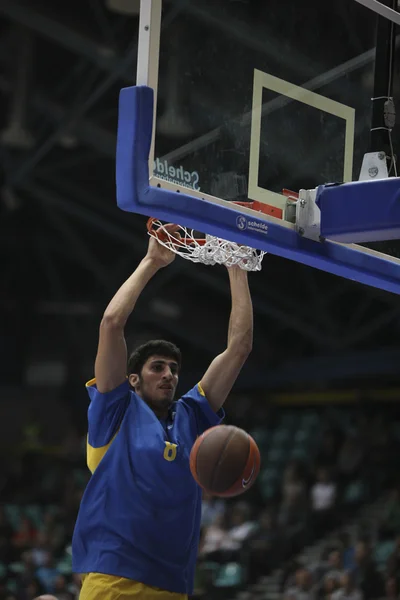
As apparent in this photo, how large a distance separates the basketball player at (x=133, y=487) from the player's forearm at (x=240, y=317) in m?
0.45

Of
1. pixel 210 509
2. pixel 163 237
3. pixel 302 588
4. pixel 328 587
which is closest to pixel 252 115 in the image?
pixel 163 237

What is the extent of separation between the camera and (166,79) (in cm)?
466

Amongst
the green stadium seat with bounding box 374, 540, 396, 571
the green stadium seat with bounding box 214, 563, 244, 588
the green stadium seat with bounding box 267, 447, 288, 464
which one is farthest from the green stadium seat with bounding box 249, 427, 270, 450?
the green stadium seat with bounding box 374, 540, 396, 571

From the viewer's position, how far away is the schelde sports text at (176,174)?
4.51 m

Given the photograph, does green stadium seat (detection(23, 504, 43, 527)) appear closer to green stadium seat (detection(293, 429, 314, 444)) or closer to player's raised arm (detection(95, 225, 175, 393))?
green stadium seat (detection(293, 429, 314, 444))

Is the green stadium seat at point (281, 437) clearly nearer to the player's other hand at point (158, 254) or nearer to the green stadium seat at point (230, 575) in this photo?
the green stadium seat at point (230, 575)

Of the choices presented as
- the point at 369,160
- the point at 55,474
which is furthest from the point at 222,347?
the point at 369,160

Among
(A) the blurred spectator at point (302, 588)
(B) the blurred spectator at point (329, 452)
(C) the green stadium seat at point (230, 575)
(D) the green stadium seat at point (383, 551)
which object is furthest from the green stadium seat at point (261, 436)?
(A) the blurred spectator at point (302, 588)

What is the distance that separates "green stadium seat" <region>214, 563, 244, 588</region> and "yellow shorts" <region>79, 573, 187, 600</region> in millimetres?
8431

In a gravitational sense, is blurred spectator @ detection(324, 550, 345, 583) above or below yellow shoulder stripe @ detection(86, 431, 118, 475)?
below

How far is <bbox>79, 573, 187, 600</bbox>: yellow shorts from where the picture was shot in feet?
16.2

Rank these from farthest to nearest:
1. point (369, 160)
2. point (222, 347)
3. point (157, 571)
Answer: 1. point (222, 347)
2. point (369, 160)
3. point (157, 571)

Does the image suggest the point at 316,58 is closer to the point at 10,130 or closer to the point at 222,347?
the point at 10,130

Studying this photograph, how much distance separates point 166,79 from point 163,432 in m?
1.73
